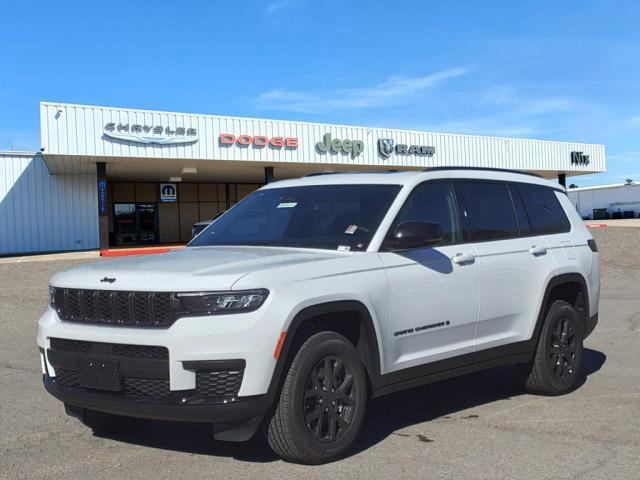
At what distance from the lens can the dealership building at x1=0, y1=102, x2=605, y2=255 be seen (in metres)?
24.8

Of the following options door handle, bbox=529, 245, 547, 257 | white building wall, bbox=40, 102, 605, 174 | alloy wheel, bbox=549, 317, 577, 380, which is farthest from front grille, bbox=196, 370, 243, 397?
white building wall, bbox=40, 102, 605, 174

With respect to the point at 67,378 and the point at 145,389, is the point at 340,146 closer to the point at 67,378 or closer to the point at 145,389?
the point at 67,378

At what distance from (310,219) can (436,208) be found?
1.00m

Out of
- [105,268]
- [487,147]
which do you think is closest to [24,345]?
[105,268]

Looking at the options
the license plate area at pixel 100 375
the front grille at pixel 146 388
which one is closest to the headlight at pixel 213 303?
the front grille at pixel 146 388

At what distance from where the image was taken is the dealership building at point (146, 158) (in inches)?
977

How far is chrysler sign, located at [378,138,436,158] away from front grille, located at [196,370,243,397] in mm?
28893

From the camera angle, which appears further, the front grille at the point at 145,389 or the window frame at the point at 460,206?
the window frame at the point at 460,206

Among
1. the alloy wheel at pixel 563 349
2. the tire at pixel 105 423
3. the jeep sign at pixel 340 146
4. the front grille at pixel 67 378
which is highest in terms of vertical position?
the jeep sign at pixel 340 146

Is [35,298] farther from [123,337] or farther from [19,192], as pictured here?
[19,192]

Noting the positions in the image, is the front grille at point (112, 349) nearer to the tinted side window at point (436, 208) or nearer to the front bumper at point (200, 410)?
the front bumper at point (200, 410)

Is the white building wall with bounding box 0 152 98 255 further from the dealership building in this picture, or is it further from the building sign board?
the building sign board

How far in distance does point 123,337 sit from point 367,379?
1.63 metres

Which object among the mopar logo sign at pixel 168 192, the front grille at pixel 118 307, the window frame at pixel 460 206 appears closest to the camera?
the front grille at pixel 118 307
